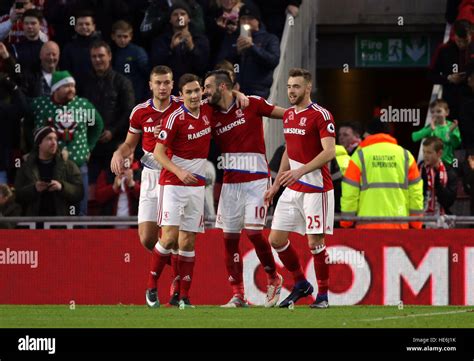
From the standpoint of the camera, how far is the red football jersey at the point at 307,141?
48.2ft

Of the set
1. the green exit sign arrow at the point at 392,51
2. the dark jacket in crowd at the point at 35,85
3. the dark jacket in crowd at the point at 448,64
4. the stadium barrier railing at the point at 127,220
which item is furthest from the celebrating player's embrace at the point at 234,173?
the green exit sign arrow at the point at 392,51

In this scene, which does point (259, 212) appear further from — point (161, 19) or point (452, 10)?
point (452, 10)

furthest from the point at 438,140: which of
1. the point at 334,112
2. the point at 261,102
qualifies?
the point at 334,112

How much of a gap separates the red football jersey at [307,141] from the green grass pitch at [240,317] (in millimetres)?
1220

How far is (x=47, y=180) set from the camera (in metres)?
18.1

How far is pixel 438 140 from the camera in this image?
1834cm

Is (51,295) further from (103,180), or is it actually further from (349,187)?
(349,187)

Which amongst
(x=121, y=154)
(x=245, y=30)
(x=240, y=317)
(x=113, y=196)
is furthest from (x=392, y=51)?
(x=240, y=317)

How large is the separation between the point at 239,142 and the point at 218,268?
104 inches

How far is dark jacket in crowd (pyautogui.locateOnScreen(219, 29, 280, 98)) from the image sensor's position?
1988 centimetres

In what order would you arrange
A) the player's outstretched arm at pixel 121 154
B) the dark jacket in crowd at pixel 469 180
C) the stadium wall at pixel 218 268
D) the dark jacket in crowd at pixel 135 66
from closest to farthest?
the player's outstretched arm at pixel 121 154 < the stadium wall at pixel 218 268 < the dark jacket in crowd at pixel 469 180 < the dark jacket in crowd at pixel 135 66

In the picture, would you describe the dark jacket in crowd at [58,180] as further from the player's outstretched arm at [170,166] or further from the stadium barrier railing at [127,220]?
the player's outstretched arm at [170,166]

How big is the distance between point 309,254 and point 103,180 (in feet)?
10.4

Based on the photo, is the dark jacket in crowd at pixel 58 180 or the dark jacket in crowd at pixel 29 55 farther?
the dark jacket in crowd at pixel 29 55
